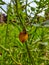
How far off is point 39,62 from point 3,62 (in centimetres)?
41

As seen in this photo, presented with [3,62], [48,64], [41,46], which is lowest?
[48,64]

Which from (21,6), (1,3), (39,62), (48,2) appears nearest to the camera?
(1,3)

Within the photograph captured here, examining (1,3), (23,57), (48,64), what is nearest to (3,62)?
(23,57)

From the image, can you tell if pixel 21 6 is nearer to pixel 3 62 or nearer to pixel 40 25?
pixel 40 25

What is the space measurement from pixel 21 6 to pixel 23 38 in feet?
1.74

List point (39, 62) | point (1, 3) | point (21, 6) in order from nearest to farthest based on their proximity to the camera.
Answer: point (1, 3) < point (21, 6) < point (39, 62)

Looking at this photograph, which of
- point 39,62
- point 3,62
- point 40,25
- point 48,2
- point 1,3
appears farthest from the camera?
point 39,62

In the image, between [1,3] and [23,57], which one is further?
[23,57]

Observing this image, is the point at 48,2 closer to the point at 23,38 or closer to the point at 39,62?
the point at 23,38

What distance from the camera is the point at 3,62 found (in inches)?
86.6

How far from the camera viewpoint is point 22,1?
5.29 feet

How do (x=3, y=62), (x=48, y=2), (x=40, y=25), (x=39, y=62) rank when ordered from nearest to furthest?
(x=40, y=25) < (x=48, y=2) < (x=3, y=62) < (x=39, y=62)

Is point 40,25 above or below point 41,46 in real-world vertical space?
above

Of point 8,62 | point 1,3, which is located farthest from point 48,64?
point 1,3
